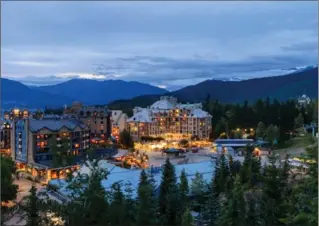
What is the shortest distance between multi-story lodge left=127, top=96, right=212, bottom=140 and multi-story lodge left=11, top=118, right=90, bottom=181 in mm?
5109

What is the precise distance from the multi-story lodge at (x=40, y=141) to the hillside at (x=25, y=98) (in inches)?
41.4

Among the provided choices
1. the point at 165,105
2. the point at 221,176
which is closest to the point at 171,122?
the point at 165,105

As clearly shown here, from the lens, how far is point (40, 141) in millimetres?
11250

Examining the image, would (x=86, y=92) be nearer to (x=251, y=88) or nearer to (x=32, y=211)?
(x=251, y=88)

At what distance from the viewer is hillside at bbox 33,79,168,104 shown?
34.6 meters

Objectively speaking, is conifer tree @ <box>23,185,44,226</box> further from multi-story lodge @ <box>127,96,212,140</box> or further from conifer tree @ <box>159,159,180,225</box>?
multi-story lodge @ <box>127,96,212,140</box>

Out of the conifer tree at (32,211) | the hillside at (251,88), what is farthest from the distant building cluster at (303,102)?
the hillside at (251,88)

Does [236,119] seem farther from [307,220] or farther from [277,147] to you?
[307,220]

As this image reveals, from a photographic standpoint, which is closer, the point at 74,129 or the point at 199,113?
the point at 74,129

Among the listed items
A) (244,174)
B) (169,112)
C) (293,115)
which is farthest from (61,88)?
(244,174)

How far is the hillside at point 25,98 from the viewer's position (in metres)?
15.3

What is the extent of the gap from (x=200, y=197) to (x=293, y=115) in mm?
10805

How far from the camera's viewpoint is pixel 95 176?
186 cm

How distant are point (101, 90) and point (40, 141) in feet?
95.0
